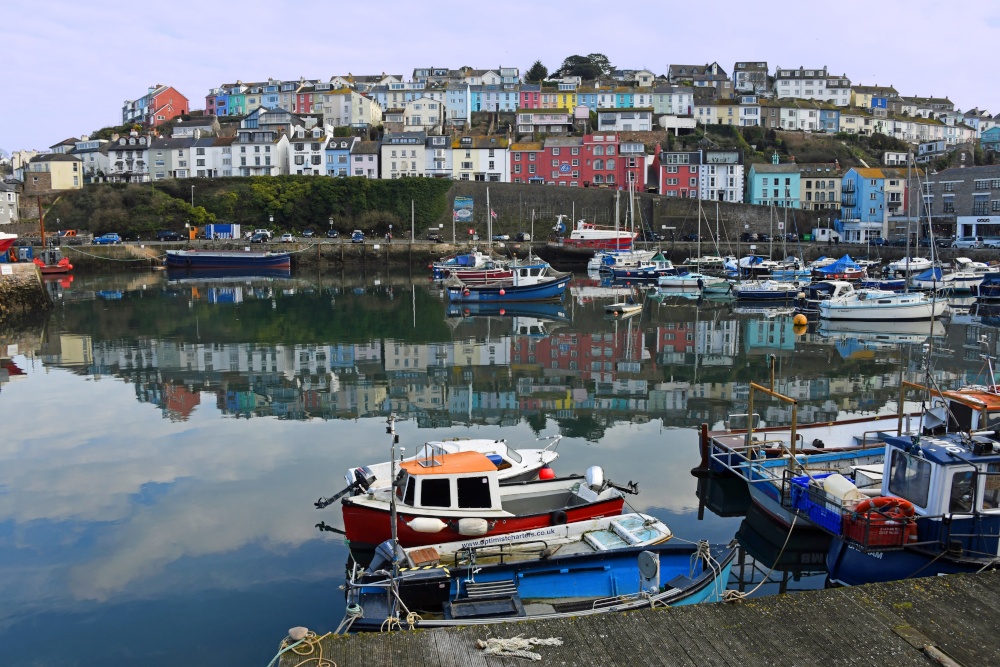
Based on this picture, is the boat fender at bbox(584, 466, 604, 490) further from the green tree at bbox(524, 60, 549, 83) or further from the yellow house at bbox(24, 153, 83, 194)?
the green tree at bbox(524, 60, 549, 83)

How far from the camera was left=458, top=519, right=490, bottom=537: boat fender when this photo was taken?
1009 centimetres

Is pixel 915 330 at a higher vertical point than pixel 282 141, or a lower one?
lower

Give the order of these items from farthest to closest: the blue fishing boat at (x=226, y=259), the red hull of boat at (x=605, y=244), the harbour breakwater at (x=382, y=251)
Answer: the red hull of boat at (x=605, y=244) < the harbour breakwater at (x=382, y=251) < the blue fishing boat at (x=226, y=259)

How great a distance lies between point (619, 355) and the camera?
27.0 metres

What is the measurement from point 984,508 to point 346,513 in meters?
7.14

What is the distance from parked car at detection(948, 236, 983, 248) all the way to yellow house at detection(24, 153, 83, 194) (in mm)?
71521

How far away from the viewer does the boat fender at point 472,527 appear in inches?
397

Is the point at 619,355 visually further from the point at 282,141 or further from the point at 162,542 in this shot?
the point at 282,141

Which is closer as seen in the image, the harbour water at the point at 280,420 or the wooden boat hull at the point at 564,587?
the wooden boat hull at the point at 564,587

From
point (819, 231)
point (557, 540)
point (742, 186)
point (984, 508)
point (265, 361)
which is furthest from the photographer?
point (742, 186)

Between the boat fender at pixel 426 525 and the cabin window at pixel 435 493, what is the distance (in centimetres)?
27

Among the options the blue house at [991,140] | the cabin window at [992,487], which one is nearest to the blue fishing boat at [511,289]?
the cabin window at [992,487]

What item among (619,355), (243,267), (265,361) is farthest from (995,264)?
(243,267)

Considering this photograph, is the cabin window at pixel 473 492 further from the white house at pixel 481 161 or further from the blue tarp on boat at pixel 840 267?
the white house at pixel 481 161
